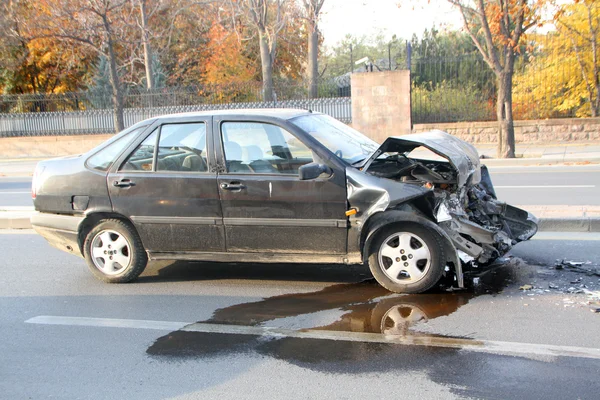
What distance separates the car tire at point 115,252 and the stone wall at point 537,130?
1535cm

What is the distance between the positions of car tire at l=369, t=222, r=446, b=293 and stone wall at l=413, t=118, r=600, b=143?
15.4 m

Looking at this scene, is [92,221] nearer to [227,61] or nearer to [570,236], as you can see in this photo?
[570,236]

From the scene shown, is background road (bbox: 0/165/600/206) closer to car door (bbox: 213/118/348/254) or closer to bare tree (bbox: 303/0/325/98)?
car door (bbox: 213/118/348/254)

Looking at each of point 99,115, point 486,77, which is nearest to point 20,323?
point 486,77

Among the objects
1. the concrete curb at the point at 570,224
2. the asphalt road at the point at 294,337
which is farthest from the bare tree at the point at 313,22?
the asphalt road at the point at 294,337

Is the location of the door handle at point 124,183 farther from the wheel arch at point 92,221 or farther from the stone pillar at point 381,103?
the stone pillar at point 381,103

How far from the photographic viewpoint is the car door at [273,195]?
5656mm

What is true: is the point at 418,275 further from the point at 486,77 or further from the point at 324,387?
the point at 486,77

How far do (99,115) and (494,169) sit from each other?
674 inches

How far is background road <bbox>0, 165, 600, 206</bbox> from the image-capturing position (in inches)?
405

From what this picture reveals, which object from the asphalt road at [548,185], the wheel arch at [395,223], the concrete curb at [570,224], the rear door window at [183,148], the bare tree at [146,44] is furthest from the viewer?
the bare tree at [146,44]

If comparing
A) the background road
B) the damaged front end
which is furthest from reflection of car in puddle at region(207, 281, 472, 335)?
the background road

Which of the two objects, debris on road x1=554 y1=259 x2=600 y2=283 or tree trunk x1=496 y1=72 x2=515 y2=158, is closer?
debris on road x1=554 y1=259 x2=600 y2=283

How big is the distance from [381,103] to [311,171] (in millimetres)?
15806
